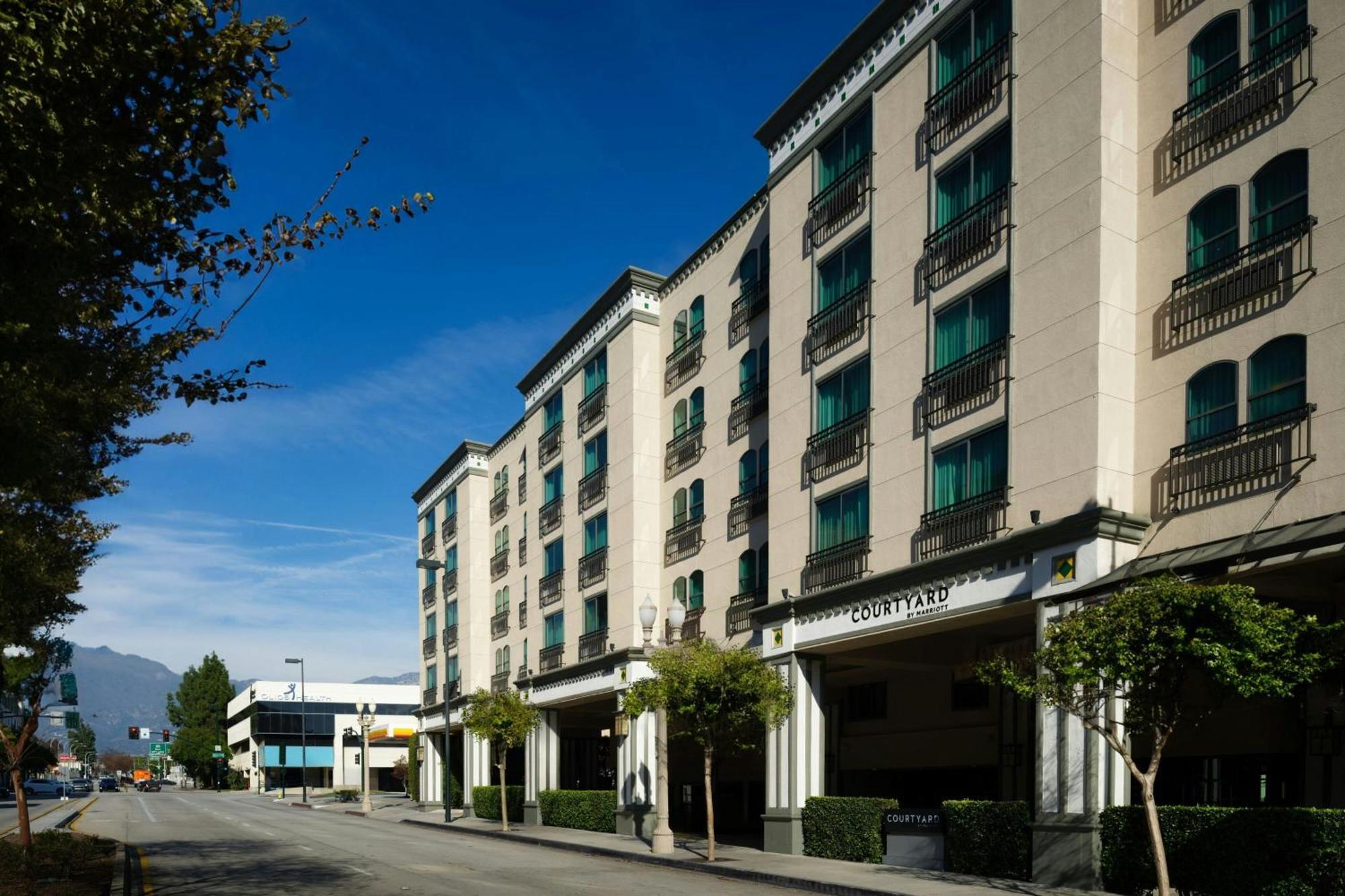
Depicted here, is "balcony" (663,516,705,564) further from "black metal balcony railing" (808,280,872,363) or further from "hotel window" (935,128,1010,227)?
"hotel window" (935,128,1010,227)

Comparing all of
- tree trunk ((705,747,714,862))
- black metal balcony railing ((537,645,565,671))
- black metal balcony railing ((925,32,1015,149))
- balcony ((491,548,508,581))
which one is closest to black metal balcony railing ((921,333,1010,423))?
black metal balcony railing ((925,32,1015,149))

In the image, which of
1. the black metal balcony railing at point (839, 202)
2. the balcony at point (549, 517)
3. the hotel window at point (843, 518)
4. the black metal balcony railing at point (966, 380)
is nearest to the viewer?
the black metal balcony railing at point (966, 380)

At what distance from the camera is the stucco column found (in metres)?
26.8

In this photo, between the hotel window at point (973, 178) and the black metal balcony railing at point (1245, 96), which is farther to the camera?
the hotel window at point (973, 178)

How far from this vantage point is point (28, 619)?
2289 centimetres

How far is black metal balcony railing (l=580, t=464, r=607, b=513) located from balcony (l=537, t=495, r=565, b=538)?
8.49 ft

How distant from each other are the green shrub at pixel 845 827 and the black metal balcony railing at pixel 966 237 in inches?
430

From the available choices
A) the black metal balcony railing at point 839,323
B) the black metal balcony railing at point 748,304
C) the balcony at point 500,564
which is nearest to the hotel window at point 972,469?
the black metal balcony railing at point 839,323

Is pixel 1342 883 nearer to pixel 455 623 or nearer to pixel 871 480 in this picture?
pixel 871 480

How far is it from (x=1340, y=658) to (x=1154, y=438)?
5653 millimetres

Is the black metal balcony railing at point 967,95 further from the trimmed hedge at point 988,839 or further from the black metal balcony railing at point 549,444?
the black metal balcony railing at point 549,444

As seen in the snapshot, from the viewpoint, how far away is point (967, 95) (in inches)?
936

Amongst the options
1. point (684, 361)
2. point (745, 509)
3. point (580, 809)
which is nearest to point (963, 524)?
point (745, 509)

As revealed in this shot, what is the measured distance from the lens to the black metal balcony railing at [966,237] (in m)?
22.7
